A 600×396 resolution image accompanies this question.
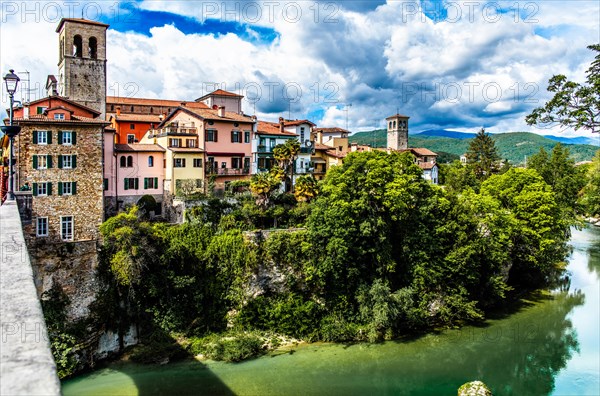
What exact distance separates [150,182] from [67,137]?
8.88m

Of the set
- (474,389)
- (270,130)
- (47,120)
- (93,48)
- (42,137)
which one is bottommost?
(474,389)

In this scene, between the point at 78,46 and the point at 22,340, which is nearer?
the point at 22,340

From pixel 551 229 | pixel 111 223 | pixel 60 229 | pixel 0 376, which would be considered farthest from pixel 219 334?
pixel 551 229

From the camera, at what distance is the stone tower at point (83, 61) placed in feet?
139

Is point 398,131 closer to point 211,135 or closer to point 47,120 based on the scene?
point 211,135

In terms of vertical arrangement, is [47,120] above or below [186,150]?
above

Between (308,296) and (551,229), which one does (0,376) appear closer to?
(308,296)

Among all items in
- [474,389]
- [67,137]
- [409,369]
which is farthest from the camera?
[67,137]

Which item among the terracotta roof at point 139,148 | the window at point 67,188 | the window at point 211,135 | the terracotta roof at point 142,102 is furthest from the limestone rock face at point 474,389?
the terracotta roof at point 142,102

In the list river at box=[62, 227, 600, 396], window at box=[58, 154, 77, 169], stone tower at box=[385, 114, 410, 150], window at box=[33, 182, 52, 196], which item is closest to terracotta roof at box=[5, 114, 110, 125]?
window at box=[58, 154, 77, 169]

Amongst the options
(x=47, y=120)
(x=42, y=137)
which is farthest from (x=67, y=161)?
(x=47, y=120)

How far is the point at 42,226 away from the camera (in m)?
28.4

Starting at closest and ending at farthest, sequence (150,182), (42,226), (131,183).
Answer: (42,226) < (131,183) < (150,182)

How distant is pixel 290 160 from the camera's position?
3866cm
